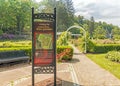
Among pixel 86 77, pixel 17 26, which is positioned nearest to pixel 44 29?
pixel 86 77

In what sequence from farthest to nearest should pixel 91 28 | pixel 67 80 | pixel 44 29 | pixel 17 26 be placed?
pixel 91 28 < pixel 17 26 < pixel 67 80 < pixel 44 29

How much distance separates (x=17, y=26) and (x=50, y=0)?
16.5 metres

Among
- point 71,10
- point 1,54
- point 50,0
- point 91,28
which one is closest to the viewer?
point 1,54

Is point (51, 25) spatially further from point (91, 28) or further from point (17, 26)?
point (91, 28)

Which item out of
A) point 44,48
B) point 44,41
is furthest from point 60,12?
point 44,48

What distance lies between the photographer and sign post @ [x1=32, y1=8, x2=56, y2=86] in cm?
897

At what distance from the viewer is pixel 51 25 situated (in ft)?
29.6

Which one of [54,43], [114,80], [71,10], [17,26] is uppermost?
[71,10]

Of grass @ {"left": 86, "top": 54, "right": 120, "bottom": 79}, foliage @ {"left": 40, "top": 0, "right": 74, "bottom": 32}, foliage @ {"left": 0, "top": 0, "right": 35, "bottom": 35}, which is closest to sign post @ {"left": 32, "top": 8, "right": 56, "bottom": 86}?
grass @ {"left": 86, "top": 54, "right": 120, "bottom": 79}

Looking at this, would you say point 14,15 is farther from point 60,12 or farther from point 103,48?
point 103,48

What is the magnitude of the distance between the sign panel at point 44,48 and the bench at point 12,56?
494 cm

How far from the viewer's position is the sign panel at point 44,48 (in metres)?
9.00

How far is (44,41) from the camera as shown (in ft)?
32.5

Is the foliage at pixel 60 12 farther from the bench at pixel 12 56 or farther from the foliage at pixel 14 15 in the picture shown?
the bench at pixel 12 56
